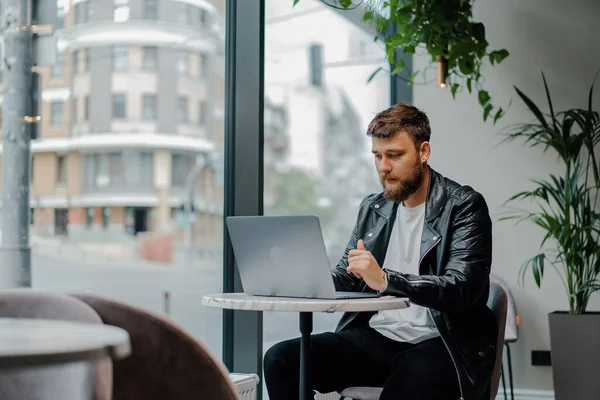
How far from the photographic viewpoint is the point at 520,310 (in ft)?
15.9

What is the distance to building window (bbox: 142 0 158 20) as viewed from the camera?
3080mm

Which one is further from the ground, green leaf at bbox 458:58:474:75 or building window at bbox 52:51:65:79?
green leaf at bbox 458:58:474:75

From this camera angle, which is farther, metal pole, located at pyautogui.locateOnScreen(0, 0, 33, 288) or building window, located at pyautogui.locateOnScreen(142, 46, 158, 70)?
building window, located at pyautogui.locateOnScreen(142, 46, 158, 70)

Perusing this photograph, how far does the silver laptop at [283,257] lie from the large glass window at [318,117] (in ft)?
4.11

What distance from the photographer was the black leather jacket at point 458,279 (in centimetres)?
231

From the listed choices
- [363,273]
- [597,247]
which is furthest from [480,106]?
[363,273]

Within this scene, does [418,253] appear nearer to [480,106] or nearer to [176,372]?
[176,372]

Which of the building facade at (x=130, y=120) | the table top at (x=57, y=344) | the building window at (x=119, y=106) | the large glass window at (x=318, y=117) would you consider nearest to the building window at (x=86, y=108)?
the building facade at (x=130, y=120)

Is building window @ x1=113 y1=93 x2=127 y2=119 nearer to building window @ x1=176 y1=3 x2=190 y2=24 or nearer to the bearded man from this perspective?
building window @ x1=176 y1=3 x2=190 y2=24

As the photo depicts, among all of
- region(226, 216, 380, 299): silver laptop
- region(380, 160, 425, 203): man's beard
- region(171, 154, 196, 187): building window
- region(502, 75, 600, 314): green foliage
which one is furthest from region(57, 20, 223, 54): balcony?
region(502, 75, 600, 314): green foliage

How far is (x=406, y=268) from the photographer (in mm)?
2590

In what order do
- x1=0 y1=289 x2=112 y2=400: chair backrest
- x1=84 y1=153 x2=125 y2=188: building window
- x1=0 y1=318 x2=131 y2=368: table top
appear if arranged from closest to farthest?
x1=0 y1=318 x2=131 y2=368: table top, x1=0 y1=289 x2=112 y2=400: chair backrest, x1=84 y1=153 x2=125 y2=188: building window

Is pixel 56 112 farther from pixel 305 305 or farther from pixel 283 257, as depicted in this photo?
pixel 305 305

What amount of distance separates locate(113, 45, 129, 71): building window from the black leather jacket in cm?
107
